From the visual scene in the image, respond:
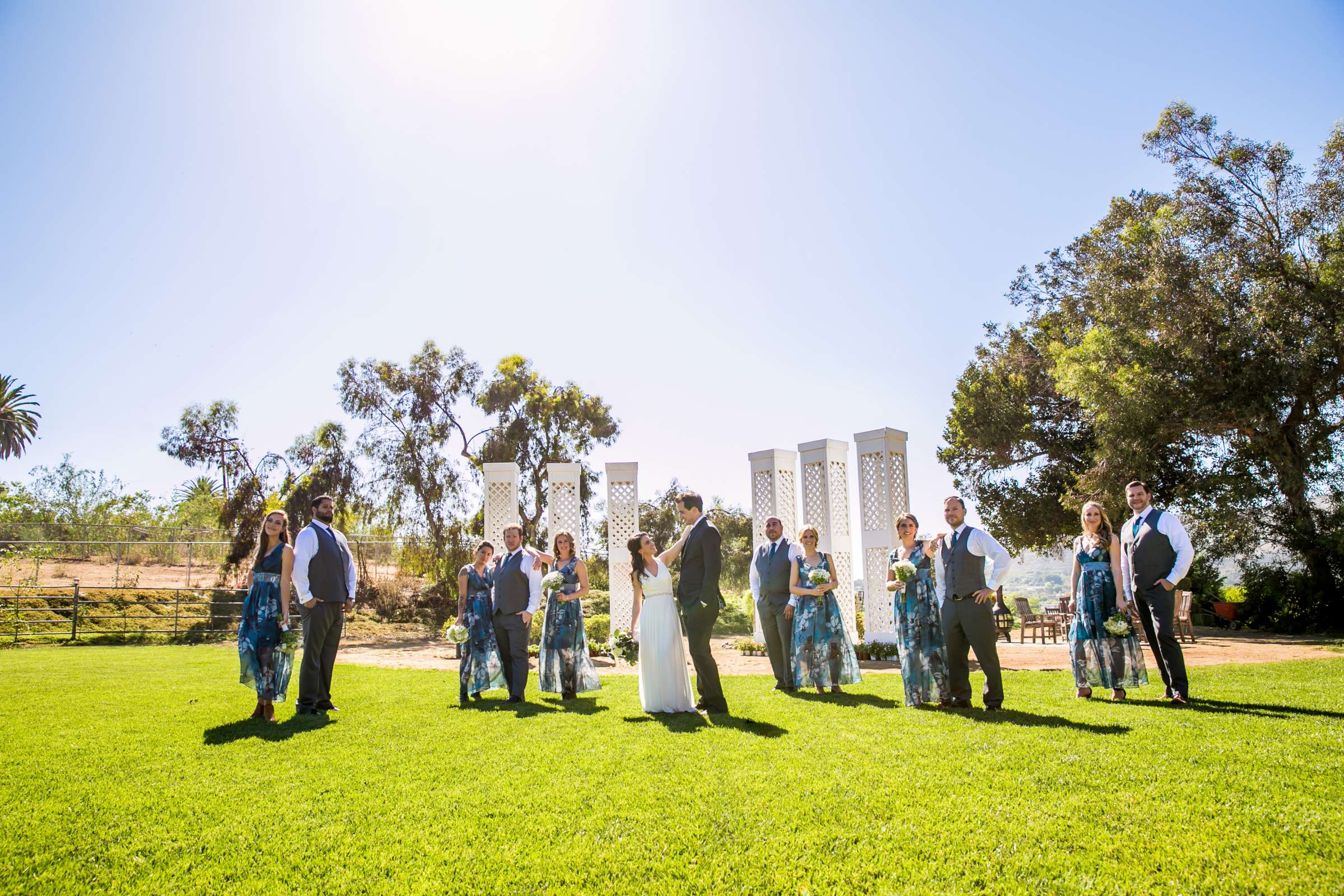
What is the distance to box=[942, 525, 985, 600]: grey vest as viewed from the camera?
20.9 ft

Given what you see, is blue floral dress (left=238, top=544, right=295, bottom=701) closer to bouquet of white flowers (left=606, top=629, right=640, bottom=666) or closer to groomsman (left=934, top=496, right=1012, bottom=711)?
bouquet of white flowers (left=606, top=629, right=640, bottom=666)

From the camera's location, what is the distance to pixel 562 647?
26.3 feet

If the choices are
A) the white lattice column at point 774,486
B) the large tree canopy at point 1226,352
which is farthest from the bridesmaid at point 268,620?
the large tree canopy at point 1226,352

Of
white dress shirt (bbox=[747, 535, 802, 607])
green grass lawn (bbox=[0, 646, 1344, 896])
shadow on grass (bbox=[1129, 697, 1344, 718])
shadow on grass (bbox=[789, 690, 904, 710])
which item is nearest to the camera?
green grass lawn (bbox=[0, 646, 1344, 896])

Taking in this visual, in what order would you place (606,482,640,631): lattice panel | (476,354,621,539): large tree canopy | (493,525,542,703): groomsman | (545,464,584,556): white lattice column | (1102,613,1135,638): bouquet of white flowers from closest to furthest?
(1102,613,1135,638): bouquet of white flowers < (493,525,542,703): groomsman < (545,464,584,556): white lattice column < (606,482,640,631): lattice panel < (476,354,621,539): large tree canopy

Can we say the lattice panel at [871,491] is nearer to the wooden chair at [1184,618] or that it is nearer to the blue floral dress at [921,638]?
the wooden chair at [1184,618]

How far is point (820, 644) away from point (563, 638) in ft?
8.69

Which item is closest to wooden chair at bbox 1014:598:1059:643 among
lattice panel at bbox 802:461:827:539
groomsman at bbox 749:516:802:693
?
A: lattice panel at bbox 802:461:827:539

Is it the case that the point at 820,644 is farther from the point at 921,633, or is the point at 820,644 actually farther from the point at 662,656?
the point at 662,656

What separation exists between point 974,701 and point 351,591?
228 inches

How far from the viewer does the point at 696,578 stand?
250 inches

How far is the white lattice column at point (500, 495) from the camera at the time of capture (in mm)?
14594

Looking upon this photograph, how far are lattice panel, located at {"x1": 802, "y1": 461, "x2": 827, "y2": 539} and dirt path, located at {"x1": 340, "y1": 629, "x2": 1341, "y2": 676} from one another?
2702 millimetres

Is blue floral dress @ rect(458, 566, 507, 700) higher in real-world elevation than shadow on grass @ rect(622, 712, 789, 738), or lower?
higher
